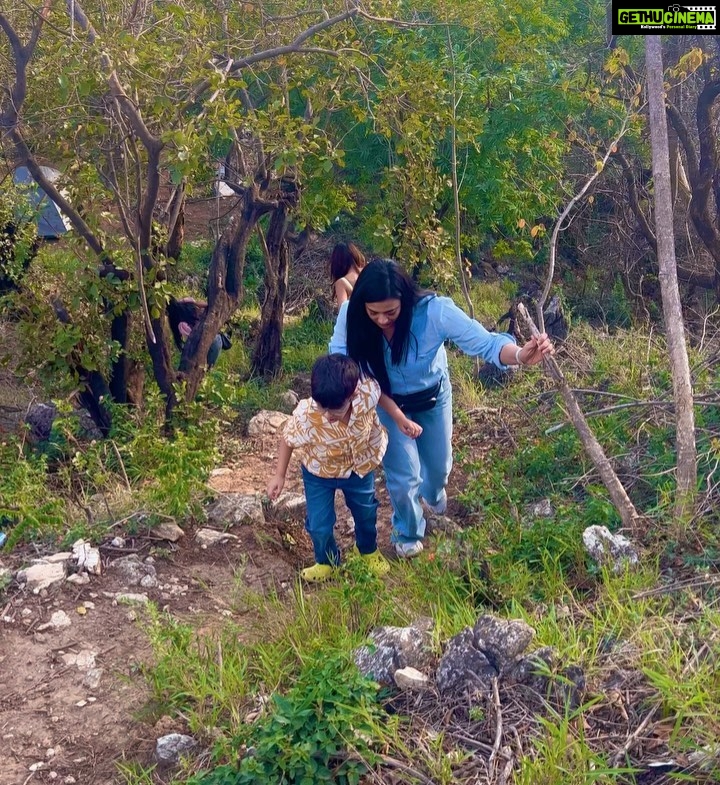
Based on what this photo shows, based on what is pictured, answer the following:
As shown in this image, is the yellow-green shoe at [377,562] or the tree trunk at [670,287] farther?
the yellow-green shoe at [377,562]

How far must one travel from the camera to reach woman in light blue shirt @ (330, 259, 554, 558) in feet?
11.0

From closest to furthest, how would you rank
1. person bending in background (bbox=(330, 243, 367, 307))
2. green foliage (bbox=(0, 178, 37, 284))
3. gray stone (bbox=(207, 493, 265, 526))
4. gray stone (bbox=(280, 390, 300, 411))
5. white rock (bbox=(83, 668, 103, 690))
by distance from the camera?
white rock (bbox=(83, 668, 103, 690)) → gray stone (bbox=(207, 493, 265, 526)) → person bending in background (bbox=(330, 243, 367, 307)) → green foliage (bbox=(0, 178, 37, 284)) → gray stone (bbox=(280, 390, 300, 411))

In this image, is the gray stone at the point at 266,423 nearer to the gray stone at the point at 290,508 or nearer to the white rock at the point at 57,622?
the gray stone at the point at 290,508

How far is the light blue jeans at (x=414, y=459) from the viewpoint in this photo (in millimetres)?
3791

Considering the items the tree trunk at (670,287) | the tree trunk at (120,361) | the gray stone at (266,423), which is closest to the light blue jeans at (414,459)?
the tree trunk at (670,287)

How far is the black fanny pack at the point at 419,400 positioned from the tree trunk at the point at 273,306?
150 inches

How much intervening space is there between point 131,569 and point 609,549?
2185mm

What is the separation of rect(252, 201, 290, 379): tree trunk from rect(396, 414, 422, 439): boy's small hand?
395 centimetres

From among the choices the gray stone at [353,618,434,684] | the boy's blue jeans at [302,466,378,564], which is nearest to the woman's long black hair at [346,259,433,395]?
the boy's blue jeans at [302,466,378,564]

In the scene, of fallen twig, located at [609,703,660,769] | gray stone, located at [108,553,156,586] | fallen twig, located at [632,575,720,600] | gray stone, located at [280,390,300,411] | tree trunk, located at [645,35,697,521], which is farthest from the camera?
gray stone, located at [280,390,300,411]

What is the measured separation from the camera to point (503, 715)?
2578mm

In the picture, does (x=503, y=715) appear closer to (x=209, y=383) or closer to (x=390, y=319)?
(x=390, y=319)

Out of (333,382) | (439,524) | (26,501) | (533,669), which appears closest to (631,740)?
(533,669)

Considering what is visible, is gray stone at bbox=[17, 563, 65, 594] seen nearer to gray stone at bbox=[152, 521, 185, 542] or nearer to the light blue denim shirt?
gray stone at bbox=[152, 521, 185, 542]
